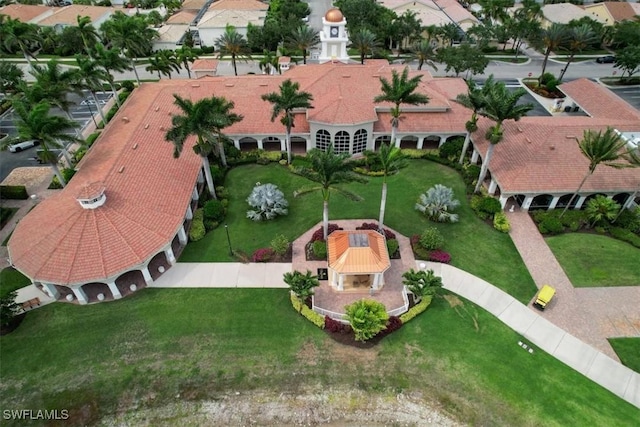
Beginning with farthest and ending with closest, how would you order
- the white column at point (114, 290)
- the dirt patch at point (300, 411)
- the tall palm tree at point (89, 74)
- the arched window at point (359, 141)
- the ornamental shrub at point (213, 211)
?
the tall palm tree at point (89, 74) → the arched window at point (359, 141) → the ornamental shrub at point (213, 211) → the white column at point (114, 290) → the dirt patch at point (300, 411)

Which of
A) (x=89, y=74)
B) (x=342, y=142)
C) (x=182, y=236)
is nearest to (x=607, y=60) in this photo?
(x=342, y=142)

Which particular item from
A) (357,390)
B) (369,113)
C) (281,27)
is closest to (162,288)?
(357,390)

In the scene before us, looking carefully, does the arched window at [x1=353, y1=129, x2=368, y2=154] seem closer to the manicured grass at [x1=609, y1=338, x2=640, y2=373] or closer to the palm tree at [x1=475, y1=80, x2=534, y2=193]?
the palm tree at [x1=475, y1=80, x2=534, y2=193]

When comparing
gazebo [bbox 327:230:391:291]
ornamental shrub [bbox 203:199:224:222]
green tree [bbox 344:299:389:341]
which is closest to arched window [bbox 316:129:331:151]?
ornamental shrub [bbox 203:199:224:222]

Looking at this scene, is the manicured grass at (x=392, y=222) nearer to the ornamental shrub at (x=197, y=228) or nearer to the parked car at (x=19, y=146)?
the ornamental shrub at (x=197, y=228)

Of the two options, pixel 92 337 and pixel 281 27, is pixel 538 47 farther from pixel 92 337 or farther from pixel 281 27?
pixel 92 337

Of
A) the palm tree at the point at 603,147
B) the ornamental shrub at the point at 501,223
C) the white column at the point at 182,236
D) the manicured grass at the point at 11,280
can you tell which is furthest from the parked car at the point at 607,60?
the manicured grass at the point at 11,280
